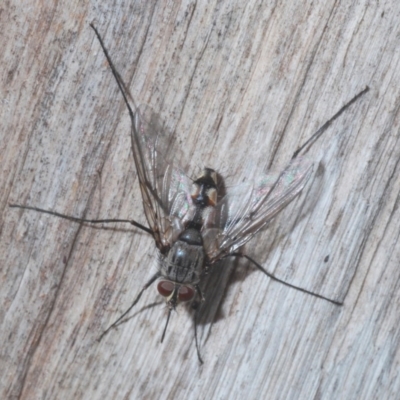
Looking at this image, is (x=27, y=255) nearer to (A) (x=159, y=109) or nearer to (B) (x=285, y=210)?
(A) (x=159, y=109)

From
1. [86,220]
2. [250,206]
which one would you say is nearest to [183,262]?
[250,206]

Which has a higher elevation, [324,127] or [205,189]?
[324,127]

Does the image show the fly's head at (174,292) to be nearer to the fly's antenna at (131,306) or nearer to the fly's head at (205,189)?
the fly's antenna at (131,306)

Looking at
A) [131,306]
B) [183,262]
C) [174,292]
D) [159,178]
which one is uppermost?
[159,178]

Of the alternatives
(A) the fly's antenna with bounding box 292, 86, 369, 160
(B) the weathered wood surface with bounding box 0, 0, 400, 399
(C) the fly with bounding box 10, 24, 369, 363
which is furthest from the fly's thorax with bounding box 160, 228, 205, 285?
(A) the fly's antenna with bounding box 292, 86, 369, 160

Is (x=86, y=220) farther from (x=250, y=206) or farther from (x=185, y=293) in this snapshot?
(x=250, y=206)

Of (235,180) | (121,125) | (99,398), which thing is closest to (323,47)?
(235,180)

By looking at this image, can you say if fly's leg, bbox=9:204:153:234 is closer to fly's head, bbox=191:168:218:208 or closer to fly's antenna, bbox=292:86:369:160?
fly's head, bbox=191:168:218:208
